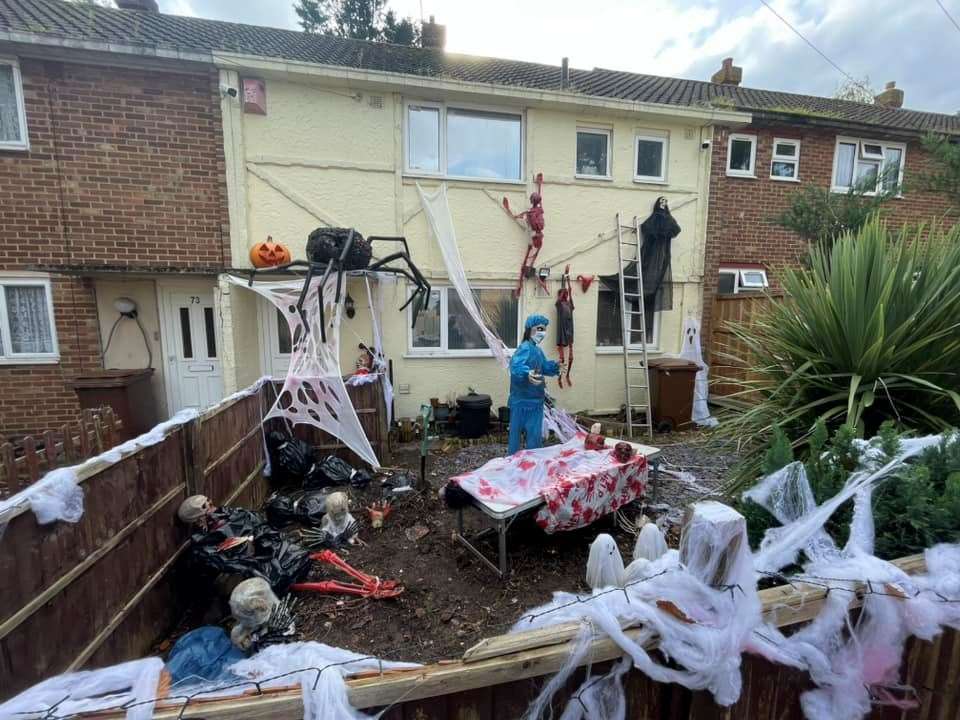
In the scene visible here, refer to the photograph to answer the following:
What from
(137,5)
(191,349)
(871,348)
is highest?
(137,5)

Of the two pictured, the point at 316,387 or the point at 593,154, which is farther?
the point at 593,154

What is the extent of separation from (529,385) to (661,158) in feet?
17.5

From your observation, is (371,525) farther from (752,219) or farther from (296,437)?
(752,219)

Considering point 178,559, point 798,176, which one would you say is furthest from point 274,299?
point 798,176

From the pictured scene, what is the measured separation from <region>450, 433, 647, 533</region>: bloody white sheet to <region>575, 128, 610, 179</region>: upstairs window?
17.4 ft

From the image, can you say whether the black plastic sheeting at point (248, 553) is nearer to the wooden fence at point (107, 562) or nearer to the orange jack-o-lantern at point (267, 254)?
the wooden fence at point (107, 562)

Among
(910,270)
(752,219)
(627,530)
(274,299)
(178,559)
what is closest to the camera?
(910,270)

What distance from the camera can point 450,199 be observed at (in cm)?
681

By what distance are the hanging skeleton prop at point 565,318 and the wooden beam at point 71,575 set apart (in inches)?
223

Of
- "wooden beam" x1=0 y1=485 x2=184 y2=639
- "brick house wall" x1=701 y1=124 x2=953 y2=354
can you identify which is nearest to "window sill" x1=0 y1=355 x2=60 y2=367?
"wooden beam" x1=0 y1=485 x2=184 y2=639

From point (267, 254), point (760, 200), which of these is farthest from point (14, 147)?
point (760, 200)

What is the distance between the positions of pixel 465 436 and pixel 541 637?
5.61 meters

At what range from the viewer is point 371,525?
13.3 ft

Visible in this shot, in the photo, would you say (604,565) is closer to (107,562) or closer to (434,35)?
(107,562)
